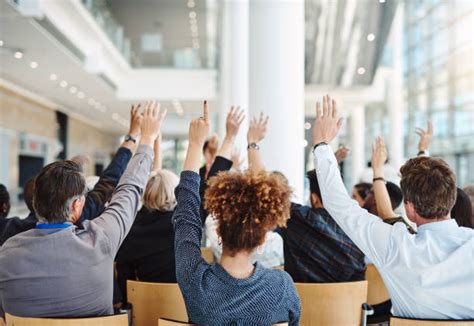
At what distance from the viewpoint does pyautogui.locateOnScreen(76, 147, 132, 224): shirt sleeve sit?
249cm

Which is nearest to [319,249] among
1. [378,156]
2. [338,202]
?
[378,156]

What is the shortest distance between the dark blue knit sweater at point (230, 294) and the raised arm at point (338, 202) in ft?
1.25

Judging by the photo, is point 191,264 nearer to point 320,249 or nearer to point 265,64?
point 320,249

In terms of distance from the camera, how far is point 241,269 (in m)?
1.48

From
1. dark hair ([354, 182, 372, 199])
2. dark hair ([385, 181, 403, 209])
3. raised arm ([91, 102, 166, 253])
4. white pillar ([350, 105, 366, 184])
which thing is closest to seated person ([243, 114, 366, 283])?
raised arm ([91, 102, 166, 253])

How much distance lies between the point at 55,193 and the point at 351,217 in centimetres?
107

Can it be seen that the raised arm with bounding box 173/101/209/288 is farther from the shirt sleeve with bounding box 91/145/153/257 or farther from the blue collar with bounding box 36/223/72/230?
the blue collar with bounding box 36/223/72/230

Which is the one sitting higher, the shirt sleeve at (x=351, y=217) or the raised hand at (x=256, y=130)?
the raised hand at (x=256, y=130)

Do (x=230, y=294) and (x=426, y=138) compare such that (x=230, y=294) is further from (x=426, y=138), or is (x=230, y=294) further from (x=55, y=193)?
(x=426, y=138)

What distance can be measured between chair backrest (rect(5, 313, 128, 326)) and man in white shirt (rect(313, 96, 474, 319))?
881mm

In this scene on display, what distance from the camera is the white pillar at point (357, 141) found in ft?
Result: 47.2

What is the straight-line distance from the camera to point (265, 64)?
14.6ft

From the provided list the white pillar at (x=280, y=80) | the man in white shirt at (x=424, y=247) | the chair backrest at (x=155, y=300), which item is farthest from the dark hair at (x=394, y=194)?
the chair backrest at (x=155, y=300)

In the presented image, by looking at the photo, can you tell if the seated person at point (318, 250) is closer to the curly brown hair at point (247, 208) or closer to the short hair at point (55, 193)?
the curly brown hair at point (247, 208)
